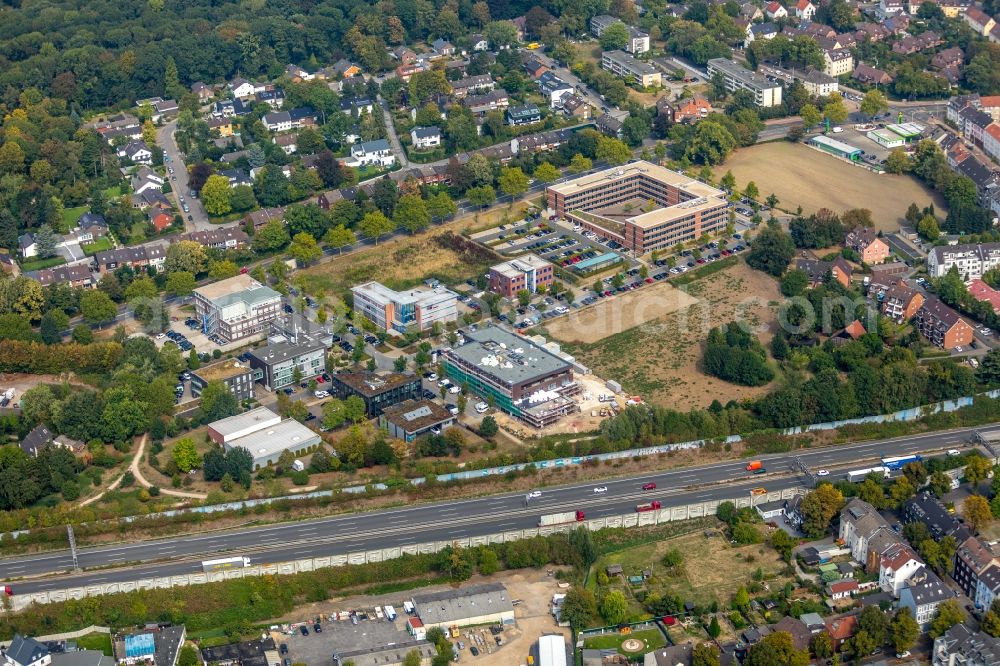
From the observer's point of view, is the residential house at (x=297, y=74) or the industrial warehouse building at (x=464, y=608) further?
the residential house at (x=297, y=74)

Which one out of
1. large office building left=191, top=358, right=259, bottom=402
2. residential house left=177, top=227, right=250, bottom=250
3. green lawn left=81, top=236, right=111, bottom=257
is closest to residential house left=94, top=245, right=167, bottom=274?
residential house left=177, top=227, right=250, bottom=250

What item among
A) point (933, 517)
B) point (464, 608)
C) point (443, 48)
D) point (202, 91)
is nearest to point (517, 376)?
point (464, 608)

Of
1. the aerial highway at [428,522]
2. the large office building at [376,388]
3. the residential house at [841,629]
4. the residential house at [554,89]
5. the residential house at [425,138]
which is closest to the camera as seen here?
the residential house at [841,629]

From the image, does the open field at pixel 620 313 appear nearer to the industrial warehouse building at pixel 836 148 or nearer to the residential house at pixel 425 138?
the industrial warehouse building at pixel 836 148

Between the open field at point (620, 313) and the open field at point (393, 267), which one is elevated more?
the open field at point (620, 313)

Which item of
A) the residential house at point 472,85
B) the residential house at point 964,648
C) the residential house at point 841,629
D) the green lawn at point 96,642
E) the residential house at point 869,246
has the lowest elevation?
the residential house at point 472,85

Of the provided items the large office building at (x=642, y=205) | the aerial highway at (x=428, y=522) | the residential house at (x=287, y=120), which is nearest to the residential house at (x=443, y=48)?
the residential house at (x=287, y=120)

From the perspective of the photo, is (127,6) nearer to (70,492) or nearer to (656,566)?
(70,492)
